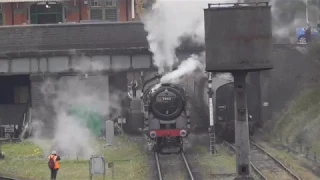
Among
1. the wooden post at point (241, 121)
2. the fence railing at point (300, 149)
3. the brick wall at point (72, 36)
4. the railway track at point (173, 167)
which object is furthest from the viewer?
the brick wall at point (72, 36)

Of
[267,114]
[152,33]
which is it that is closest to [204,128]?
[267,114]

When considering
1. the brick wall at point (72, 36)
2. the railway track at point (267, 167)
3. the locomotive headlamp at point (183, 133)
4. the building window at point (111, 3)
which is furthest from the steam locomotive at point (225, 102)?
the building window at point (111, 3)

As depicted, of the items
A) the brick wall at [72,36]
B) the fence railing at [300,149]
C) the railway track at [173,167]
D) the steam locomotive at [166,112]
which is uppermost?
the brick wall at [72,36]

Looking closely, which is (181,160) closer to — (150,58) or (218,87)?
(218,87)

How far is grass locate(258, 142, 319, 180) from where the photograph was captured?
16802 millimetres

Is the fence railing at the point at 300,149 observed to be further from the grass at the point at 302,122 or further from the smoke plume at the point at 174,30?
the smoke plume at the point at 174,30

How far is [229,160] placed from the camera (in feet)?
65.4

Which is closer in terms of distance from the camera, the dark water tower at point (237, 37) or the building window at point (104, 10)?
the dark water tower at point (237, 37)

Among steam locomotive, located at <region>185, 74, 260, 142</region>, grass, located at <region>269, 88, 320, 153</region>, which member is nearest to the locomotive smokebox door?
grass, located at <region>269, 88, 320, 153</region>

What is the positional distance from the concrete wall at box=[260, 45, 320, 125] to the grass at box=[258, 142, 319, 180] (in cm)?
391

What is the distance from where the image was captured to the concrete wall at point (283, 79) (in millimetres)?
25891

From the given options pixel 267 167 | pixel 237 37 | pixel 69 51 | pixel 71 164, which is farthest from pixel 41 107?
pixel 237 37

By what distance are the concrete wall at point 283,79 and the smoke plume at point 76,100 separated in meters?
7.90

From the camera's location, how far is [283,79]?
26.2 metres
